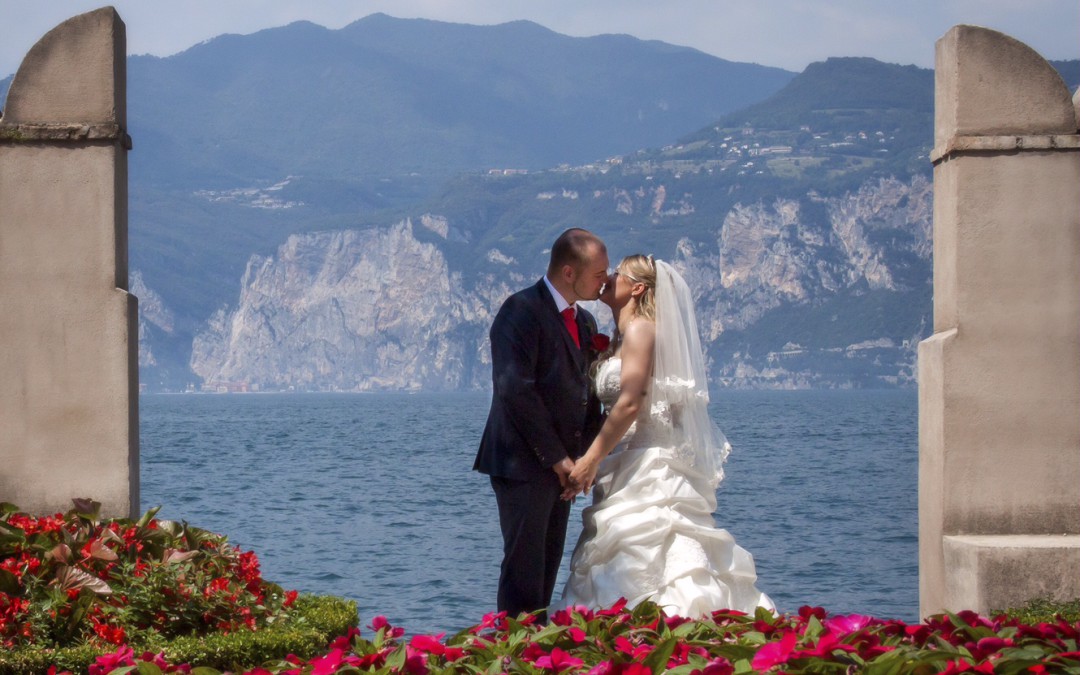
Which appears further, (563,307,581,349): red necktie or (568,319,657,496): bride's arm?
(563,307,581,349): red necktie

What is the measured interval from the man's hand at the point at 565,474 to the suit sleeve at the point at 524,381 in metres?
0.03

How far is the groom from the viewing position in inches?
254

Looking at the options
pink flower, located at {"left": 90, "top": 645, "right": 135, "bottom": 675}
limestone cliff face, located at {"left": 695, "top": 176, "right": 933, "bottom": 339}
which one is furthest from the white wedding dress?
limestone cliff face, located at {"left": 695, "top": 176, "right": 933, "bottom": 339}

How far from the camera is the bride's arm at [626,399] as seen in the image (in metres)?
6.52

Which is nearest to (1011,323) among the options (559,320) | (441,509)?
(559,320)

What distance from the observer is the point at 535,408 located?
21.1 ft

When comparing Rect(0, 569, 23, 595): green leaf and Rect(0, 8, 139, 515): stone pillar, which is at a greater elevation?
Rect(0, 8, 139, 515): stone pillar

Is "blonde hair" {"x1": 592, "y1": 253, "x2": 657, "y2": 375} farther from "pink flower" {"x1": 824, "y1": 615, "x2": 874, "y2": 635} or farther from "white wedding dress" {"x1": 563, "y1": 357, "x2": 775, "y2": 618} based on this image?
"pink flower" {"x1": 824, "y1": 615, "x2": 874, "y2": 635}

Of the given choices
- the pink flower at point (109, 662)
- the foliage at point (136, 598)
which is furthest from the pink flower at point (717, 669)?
the foliage at point (136, 598)

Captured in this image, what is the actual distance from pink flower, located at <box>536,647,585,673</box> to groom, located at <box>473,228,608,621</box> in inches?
95.0

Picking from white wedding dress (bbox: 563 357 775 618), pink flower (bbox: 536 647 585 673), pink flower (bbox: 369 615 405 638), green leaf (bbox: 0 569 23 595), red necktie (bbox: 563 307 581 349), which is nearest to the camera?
pink flower (bbox: 536 647 585 673)

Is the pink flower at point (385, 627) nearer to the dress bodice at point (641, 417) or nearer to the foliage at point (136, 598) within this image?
the foliage at point (136, 598)

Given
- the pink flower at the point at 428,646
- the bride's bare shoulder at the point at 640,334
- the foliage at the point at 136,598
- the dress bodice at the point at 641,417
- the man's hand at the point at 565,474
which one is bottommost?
the foliage at the point at 136,598

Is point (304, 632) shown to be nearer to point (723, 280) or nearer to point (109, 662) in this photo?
point (109, 662)
